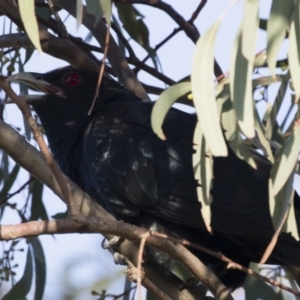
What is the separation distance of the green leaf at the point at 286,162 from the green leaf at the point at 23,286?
2044 millimetres

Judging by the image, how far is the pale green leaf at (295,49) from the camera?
2191 mm

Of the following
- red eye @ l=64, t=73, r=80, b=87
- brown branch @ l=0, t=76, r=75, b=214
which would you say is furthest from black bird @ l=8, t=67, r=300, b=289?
brown branch @ l=0, t=76, r=75, b=214

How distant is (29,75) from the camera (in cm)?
405

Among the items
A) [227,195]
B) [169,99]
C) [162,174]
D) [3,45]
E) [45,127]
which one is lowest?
[169,99]

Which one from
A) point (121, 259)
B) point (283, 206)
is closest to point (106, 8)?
point (283, 206)

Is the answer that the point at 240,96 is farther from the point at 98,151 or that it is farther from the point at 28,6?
the point at 98,151

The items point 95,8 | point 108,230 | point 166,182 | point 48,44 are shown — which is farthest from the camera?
point 48,44

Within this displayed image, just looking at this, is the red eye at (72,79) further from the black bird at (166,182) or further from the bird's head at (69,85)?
the black bird at (166,182)

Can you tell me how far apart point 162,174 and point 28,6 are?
1323 mm

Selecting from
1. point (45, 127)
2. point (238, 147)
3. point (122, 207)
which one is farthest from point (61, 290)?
point (238, 147)

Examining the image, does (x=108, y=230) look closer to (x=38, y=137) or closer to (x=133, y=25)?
(x=38, y=137)

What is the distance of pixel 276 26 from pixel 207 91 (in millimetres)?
297

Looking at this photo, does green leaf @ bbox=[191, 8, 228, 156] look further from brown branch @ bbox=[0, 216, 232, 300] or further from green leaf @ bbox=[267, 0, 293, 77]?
brown branch @ bbox=[0, 216, 232, 300]

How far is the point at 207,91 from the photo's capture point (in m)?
2.10
